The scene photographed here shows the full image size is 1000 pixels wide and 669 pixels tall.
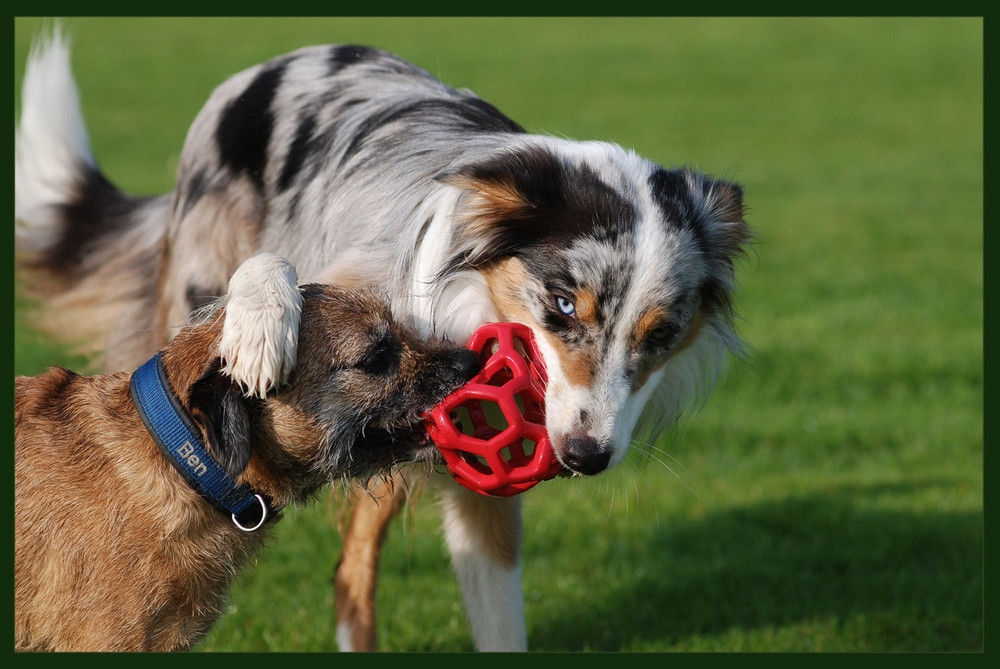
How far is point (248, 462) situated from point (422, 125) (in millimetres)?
1949

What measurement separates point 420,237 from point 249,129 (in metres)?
1.56

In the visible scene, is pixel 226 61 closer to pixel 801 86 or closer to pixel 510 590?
pixel 801 86

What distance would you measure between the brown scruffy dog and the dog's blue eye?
0.38m

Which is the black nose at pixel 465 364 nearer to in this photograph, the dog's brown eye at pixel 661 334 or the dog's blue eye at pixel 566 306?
the dog's blue eye at pixel 566 306

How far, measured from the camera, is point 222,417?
12.1 feet

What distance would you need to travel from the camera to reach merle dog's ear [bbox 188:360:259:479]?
144 inches

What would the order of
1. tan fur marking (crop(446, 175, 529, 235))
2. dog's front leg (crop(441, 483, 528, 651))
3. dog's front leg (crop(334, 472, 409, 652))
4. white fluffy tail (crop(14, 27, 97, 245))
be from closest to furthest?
tan fur marking (crop(446, 175, 529, 235)), dog's front leg (crop(441, 483, 528, 651)), dog's front leg (crop(334, 472, 409, 652)), white fluffy tail (crop(14, 27, 97, 245))

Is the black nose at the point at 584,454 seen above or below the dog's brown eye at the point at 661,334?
below

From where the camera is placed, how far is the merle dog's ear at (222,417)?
3.67 m

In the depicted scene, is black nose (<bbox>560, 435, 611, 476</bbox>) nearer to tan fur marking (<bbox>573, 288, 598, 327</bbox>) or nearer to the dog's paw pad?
tan fur marking (<bbox>573, 288, 598, 327</bbox>)

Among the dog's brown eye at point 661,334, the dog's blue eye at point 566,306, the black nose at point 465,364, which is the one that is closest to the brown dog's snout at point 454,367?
the black nose at point 465,364

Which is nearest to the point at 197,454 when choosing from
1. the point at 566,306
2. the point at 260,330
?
the point at 260,330

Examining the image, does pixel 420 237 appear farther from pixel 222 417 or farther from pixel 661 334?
pixel 222 417

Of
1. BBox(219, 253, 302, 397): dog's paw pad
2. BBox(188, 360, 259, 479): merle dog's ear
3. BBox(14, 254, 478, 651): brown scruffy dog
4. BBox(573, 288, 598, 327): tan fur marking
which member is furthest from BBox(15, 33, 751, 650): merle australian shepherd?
BBox(188, 360, 259, 479): merle dog's ear
